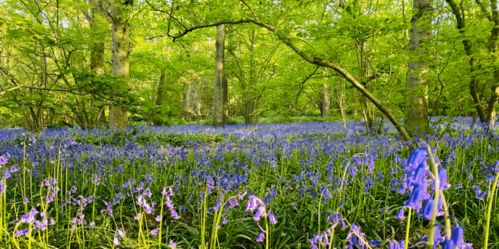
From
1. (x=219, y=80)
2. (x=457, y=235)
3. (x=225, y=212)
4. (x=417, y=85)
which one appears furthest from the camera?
(x=219, y=80)

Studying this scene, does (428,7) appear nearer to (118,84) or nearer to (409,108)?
(409,108)

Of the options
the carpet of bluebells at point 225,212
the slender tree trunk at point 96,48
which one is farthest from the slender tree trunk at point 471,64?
the slender tree trunk at point 96,48

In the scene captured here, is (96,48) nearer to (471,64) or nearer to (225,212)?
(225,212)

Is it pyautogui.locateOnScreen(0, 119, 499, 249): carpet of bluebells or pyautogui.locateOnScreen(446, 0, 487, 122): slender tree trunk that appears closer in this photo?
pyautogui.locateOnScreen(0, 119, 499, 249): carpet of bluebells

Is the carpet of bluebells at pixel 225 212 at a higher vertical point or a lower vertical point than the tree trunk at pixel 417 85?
lower

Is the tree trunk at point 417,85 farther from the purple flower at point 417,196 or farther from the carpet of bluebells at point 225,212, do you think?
the purple flower at point 417,196

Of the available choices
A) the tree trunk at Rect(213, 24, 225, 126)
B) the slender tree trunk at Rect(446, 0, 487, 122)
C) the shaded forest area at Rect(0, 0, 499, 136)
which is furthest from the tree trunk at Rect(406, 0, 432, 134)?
the tree trunk at Rect(213, 24, 225, 126)

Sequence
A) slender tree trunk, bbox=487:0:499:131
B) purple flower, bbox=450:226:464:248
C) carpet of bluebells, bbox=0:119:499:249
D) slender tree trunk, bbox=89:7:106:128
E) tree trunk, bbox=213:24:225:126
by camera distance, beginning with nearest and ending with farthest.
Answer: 1. purple flower, bbox=450:226:464:248
2. carpet of bluebells, bbox=0:119:499:249
3. slender tree trunk, bbox=487:0:499:131
4. slender tree trunk, bbox=89:7:106:128
5. tree trunk, bbox=213:24:225:126

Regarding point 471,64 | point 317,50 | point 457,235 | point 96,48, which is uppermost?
point 96,48

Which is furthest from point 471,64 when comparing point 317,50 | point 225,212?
point 225,212

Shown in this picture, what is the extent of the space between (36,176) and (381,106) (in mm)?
4623

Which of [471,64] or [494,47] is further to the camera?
[494,47]

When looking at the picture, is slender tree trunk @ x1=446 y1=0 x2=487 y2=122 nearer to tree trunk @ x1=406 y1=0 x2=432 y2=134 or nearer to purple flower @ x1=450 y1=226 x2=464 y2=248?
tree trunk @ x1=406 y1=0 x2=432 y2=134

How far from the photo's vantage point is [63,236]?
2877mm
